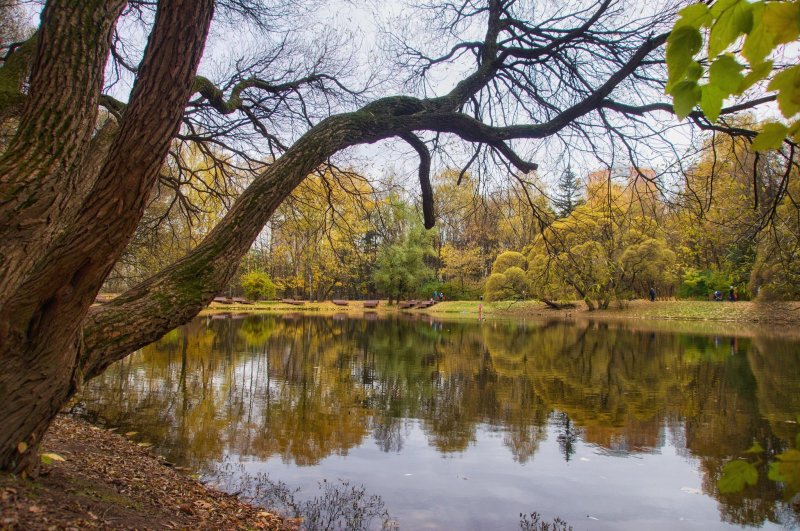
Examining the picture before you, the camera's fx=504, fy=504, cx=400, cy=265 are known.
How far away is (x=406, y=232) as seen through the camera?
44.9 m

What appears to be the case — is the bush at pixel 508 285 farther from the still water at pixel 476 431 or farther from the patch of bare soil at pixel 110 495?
the patch of bare soil at pixel 110 495

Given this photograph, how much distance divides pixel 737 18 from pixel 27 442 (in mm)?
3805

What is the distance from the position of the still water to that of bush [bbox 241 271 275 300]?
1233 inches

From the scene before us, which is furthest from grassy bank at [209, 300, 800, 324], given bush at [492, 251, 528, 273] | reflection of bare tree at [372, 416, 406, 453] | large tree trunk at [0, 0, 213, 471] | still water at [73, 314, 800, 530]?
large tree trunk at [0, 0, 213, 471]

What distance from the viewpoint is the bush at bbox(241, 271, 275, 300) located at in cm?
4506

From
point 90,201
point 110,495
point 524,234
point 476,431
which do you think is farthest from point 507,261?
point 90,201

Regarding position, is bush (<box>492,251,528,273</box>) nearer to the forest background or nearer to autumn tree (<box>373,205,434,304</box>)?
the forest background

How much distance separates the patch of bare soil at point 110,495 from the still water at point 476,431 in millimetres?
532

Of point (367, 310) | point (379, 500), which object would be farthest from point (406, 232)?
point (379, 500)

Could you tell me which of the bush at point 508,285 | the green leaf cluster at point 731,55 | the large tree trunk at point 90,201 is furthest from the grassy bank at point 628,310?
the green leaf cluster at point 731,55

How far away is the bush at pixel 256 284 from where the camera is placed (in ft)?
148

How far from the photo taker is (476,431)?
746 cm

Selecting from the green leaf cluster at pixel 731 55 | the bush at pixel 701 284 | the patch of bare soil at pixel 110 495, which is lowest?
the patch of bare soil at pixel 110 495

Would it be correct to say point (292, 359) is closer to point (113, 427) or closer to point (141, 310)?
point (113, 427)
